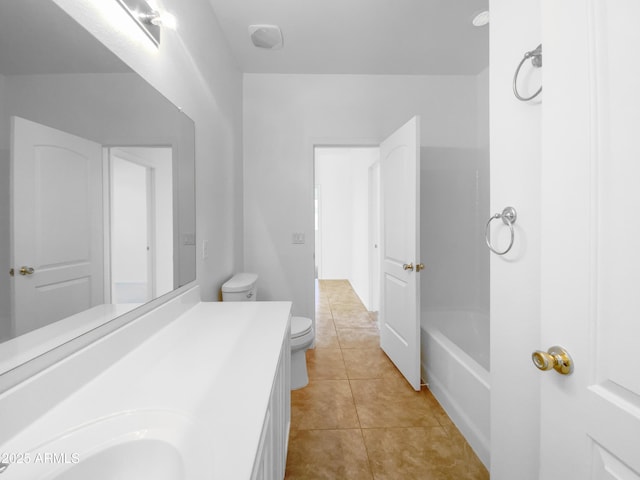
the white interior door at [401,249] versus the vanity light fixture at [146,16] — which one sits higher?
the vanity light fixture at [146,16]

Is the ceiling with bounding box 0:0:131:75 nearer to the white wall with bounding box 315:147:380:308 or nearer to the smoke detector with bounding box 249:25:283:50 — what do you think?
the smoke detector with bounding box 249:25:283:50

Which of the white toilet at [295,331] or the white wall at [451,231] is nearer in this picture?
the white toilet at [295,331]

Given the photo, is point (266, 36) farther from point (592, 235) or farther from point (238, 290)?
point (592, 235)

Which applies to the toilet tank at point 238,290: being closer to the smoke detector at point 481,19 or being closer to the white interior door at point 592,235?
the white interior door at point 592,235

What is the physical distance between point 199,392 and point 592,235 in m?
0.95

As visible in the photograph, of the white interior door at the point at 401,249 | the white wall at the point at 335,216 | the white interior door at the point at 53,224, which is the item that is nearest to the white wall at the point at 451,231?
the white interior door at the point at 401,249

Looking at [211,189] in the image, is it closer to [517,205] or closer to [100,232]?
[100,232]

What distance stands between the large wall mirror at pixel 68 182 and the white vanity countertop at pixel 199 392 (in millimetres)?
150

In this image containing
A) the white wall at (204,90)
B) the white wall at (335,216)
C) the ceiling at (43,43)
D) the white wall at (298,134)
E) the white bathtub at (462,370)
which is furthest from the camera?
the white wall at (335,216)

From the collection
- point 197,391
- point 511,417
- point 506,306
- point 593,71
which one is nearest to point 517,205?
point 506,306

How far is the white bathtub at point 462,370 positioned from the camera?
Result: 1525mm

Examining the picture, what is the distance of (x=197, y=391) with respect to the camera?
72cm

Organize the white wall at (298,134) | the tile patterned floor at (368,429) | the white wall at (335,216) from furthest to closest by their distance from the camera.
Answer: the white wall at (335,216) < the white wall at (298,134) < the tile patterned floor at (368,429)

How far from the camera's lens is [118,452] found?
554mm
